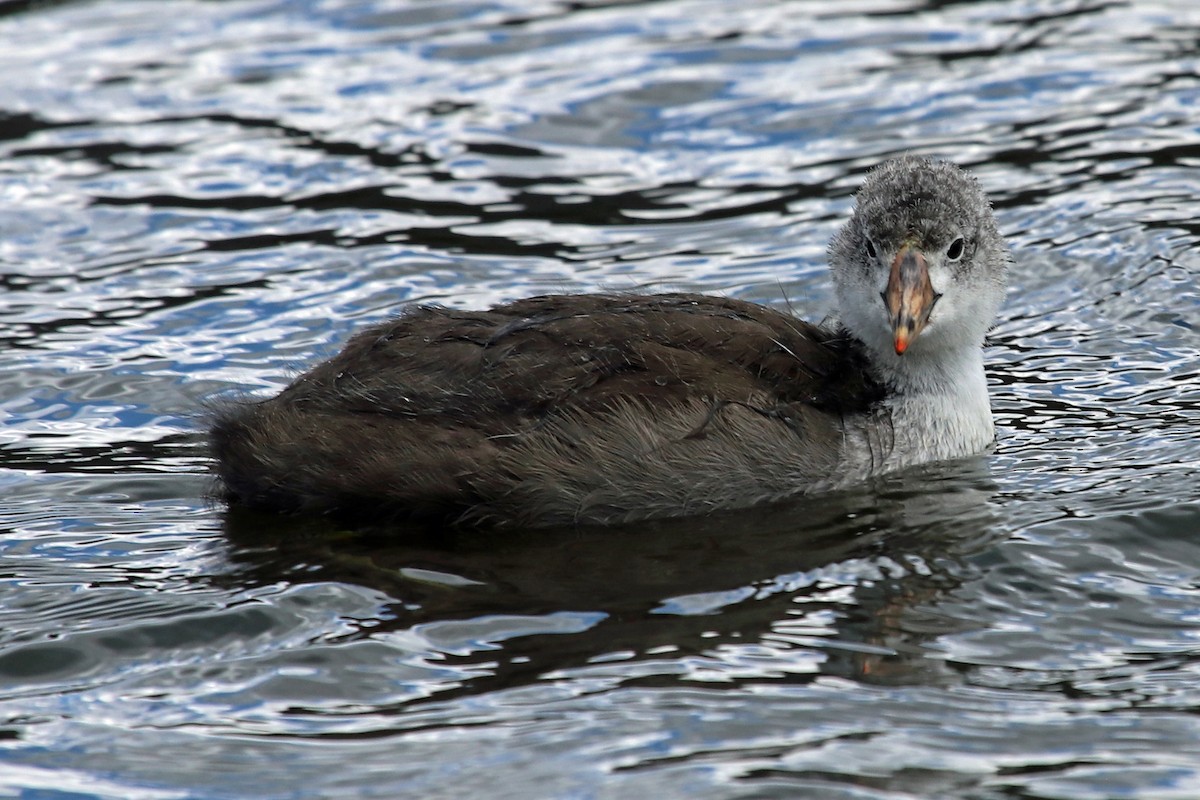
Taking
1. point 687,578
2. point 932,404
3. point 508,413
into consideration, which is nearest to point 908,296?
point 932,404

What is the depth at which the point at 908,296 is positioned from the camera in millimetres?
7738

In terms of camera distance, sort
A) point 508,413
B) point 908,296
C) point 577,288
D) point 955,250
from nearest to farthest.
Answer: point 508,413 < point 908,296 < point 955,250 < point 577,288

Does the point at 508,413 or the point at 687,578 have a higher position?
the point at 508,413

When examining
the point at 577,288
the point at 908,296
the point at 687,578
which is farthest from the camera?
the point at 577,288

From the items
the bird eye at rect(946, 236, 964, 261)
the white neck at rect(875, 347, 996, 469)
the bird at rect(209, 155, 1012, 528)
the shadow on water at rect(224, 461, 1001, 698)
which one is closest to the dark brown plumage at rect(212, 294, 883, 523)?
the bird at rect(209, 155, 1012, 528)

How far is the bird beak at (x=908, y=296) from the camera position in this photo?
7691 mm

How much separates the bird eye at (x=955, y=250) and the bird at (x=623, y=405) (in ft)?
0.04

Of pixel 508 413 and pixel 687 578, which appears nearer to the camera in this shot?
pixel 687 578

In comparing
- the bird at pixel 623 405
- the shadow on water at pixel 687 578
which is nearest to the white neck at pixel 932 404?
the bird at pixel 623 405

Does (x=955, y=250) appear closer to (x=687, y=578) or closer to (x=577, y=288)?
(x=687, y=578)

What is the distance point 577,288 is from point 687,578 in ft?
12.6

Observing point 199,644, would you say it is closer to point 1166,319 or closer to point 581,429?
point 581,429

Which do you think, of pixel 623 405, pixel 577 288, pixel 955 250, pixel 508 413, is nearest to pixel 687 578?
pixel 623 405

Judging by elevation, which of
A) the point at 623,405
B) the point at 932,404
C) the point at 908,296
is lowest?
the point at 932,404
